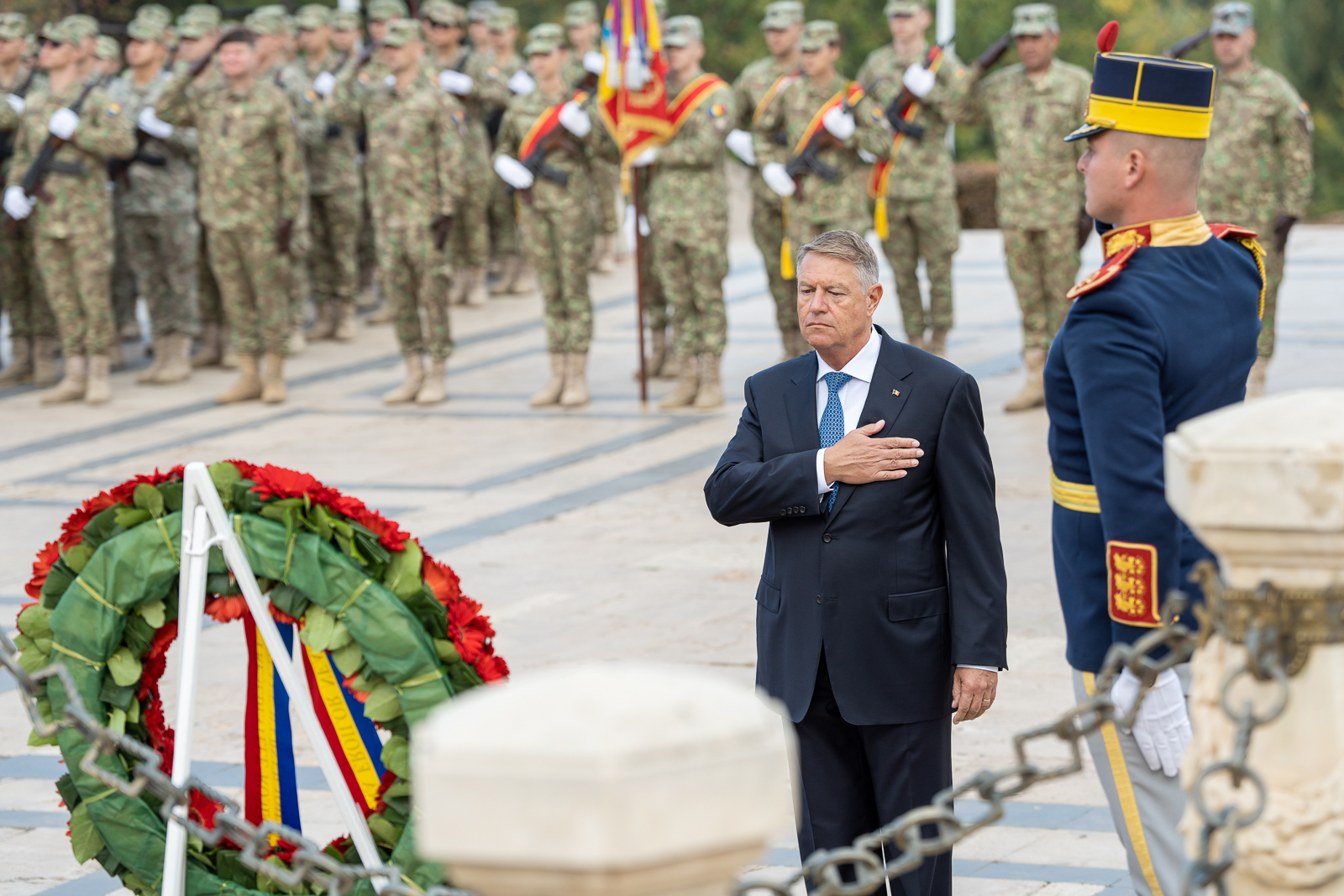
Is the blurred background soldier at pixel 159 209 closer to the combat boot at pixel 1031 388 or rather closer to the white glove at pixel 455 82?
the white glove at pixel 455 82

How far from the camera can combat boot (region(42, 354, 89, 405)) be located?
43.2 ft

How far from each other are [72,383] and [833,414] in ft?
34.7

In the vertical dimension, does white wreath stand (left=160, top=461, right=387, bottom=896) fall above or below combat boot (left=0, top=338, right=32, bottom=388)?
above

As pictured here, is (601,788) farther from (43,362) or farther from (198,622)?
(43,362)

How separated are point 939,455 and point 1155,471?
2.04 ft

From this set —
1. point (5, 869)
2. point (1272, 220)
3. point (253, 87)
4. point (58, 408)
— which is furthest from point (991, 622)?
point (58, 408)

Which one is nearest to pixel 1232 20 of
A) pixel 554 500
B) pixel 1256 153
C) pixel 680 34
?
pixel 1256 153

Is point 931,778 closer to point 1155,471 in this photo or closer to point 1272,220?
point 1155,471

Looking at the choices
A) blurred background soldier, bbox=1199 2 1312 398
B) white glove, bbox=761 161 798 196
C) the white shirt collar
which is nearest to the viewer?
the white shirt collar

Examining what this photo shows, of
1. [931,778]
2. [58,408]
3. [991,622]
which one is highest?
[991,622]

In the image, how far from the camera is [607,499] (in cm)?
956

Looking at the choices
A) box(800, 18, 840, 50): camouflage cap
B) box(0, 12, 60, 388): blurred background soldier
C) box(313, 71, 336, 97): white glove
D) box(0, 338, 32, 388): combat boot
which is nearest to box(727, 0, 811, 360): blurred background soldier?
box(800, 18, 840, 50): camouflage cap

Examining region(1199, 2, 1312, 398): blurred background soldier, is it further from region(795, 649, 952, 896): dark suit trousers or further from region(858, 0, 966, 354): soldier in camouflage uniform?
region(795, 649, 952, 896): dark suit trousers

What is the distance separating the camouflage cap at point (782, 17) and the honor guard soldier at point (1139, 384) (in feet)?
30.1
